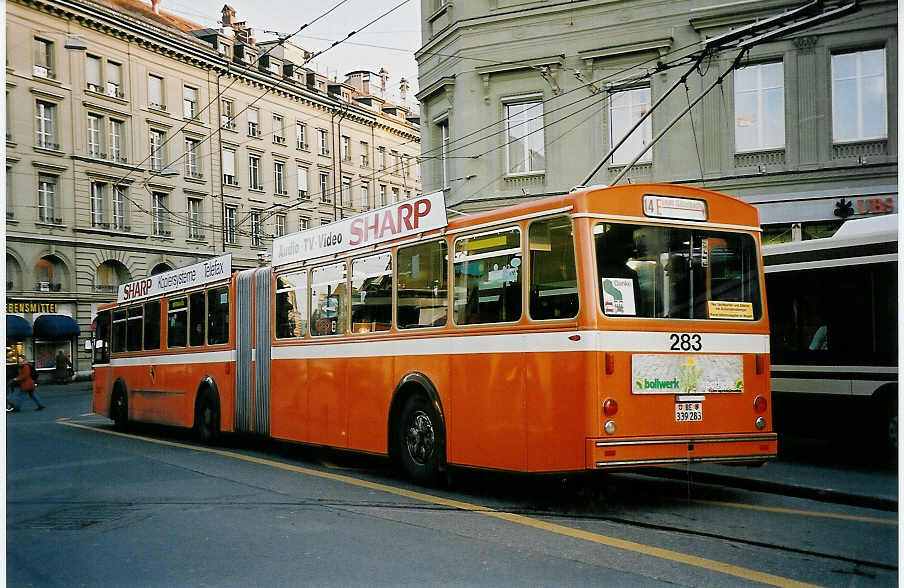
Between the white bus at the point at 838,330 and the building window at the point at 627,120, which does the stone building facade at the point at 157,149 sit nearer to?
the white bus at the point at 838,330

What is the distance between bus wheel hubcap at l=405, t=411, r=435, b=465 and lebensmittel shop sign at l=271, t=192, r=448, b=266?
1.96 metres

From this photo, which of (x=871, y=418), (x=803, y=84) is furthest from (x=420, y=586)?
(x=803, y=84)

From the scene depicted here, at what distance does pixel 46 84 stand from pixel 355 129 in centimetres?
476

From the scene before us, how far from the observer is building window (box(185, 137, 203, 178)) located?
39.1ft

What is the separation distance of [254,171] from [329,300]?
2211 millimetres

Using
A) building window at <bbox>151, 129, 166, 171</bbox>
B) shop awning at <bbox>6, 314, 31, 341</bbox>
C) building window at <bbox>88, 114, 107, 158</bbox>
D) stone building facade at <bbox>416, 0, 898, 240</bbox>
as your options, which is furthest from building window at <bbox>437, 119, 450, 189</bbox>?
shop awning at <bbox>6, 314, 31, 341</bbox>

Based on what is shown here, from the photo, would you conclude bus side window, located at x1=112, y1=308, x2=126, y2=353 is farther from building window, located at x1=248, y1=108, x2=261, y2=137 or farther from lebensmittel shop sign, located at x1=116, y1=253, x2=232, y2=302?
building window, located at x1=248, y1=108, x2=261, y2=137

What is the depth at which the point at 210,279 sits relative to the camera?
15844mm

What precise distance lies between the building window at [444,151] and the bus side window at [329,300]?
225 inches

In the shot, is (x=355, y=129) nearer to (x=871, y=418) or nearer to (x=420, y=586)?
(x=871, y=418)

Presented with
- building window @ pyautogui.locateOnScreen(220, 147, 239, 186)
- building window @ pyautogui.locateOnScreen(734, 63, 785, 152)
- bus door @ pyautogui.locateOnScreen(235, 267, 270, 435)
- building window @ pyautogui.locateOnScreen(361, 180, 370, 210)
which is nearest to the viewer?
building window @ pyautogui.locateOnScreen(220, 147, 239, 186)

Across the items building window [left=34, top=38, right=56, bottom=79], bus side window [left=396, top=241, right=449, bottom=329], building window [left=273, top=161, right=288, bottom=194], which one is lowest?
bus side window [left=396, top=241, right=449, bottom=329]

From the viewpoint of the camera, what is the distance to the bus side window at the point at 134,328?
18.4 meters

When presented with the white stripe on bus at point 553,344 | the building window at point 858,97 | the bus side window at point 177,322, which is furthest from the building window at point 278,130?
the building window at point 858,97
